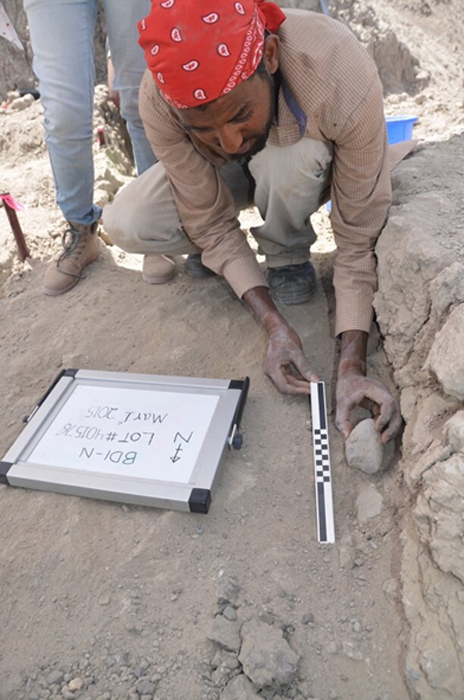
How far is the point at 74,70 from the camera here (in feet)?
6.77

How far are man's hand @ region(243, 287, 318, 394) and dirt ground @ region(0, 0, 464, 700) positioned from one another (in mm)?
67

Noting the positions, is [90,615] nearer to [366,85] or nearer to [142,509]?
[142,509]

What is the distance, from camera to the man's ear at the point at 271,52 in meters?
1.42

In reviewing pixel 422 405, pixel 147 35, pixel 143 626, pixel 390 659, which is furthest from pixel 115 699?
pixel 147 35

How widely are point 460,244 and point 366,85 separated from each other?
514 millimetres

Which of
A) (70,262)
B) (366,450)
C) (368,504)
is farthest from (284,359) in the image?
(70,262)

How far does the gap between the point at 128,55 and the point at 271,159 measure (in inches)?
33.4

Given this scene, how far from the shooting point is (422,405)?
4.60ft

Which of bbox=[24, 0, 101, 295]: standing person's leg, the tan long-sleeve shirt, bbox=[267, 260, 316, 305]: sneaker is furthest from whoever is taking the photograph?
bbox=[267, 260, 316, 305]: sneaker

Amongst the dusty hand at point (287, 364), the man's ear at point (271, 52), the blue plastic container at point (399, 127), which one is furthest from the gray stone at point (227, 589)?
the blue plastic container at point (399, 127)

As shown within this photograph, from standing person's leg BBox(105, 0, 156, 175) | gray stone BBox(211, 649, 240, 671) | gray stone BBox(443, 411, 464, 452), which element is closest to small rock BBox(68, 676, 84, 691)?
gray stone BBox(211, 649, 240, 671)

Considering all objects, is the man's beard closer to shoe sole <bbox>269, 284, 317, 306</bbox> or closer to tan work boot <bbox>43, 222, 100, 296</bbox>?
shoe sole <bbox>269, 284, 317, 306</bbox>

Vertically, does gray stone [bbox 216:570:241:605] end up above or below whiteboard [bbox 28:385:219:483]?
below

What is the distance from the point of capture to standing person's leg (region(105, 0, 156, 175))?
6.80 ft
